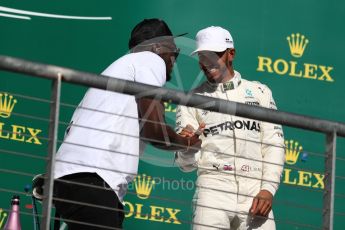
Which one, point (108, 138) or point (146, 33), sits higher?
point (146, 33)

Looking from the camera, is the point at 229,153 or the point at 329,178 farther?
the point at 229,153

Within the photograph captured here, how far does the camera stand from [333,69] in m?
7.23

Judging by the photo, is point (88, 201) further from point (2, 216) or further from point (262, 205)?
point (2, 216)

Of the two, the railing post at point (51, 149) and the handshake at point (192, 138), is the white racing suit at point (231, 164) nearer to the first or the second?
the handshake at point (192, 138)

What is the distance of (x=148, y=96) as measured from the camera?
4.25m

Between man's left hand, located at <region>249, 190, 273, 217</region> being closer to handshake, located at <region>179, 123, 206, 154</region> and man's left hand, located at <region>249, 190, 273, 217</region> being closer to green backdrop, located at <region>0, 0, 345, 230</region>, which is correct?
handshake, located at <region>179, 123, 206, 154</region>

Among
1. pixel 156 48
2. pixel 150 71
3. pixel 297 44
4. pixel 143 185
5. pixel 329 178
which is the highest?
pixel 297 44

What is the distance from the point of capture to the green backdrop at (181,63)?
6.90 m

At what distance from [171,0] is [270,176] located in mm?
1864

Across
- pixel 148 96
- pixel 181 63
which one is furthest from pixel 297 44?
pixel 148 96

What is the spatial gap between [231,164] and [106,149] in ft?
4.17

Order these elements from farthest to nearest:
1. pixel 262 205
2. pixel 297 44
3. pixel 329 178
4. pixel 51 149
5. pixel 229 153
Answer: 1. pixel 297 44
2. pixel 229 153
3. pixel 262 205
4. pixel 329 178
5. pixel 51 149

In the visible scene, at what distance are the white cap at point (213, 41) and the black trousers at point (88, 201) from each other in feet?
4.92

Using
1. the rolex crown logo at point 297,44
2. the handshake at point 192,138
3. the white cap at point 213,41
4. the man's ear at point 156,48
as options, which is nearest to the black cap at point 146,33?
the man's ear at point 156,48
